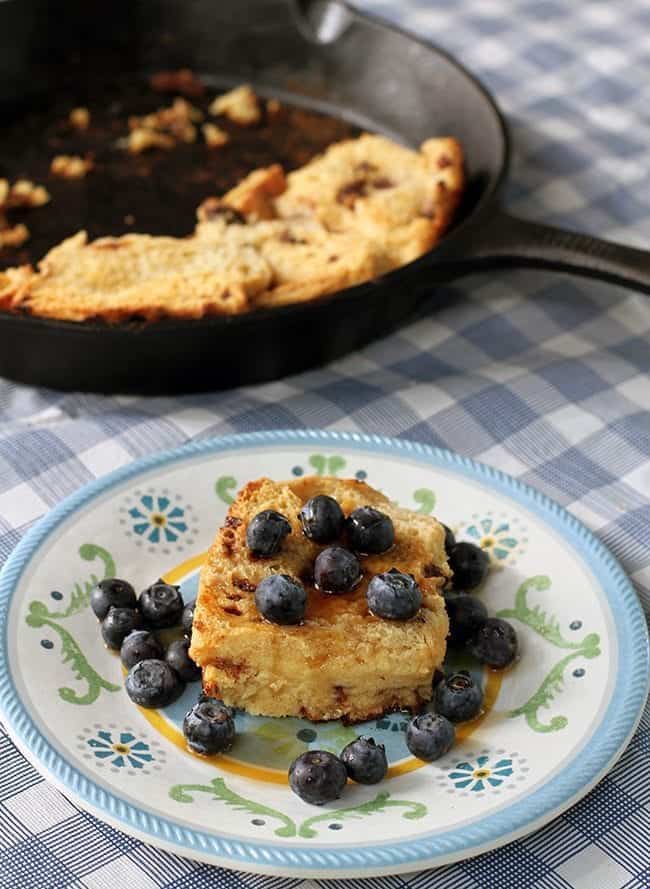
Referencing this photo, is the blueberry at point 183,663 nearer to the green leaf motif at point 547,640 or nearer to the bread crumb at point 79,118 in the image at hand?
the green leaf motif at point 547,640

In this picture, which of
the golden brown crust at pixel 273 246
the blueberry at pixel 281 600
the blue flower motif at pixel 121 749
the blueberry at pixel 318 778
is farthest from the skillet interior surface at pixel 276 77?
the blueberry at pixel 318 778

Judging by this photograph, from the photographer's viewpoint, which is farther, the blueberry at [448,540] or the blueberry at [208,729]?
the blueberry at [448,540]

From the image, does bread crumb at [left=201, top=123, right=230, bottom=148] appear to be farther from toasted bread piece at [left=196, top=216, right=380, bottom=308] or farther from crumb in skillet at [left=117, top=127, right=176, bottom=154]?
toasted bread piece at [left=196, top=216, right=380, bottom=308]

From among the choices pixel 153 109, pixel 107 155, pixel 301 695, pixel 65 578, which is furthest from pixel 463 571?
pixel 153 109

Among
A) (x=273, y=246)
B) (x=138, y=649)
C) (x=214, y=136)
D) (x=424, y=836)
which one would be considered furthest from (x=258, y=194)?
(x=424, y=836)

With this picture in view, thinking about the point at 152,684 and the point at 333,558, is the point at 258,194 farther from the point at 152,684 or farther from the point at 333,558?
the point at 152,684

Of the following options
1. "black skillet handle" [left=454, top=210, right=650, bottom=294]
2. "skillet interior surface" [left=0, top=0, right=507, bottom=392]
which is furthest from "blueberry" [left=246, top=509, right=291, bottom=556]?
"black skillet handle" [left=454, top=210, right=650, bottom=294]

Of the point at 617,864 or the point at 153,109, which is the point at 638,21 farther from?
the point at 617,864
